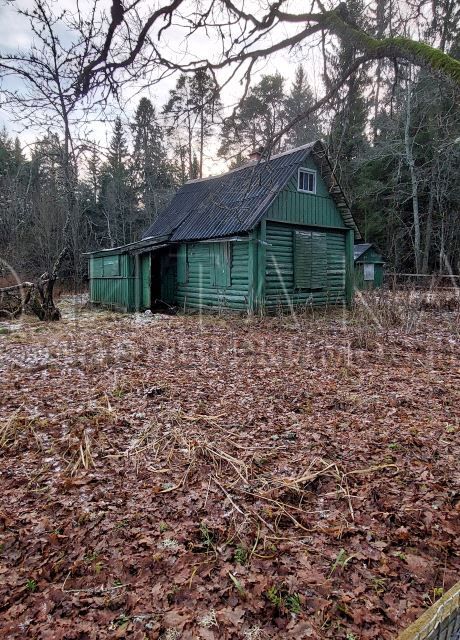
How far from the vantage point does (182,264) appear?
15.0 m

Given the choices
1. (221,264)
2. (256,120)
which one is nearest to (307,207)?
(221,264)

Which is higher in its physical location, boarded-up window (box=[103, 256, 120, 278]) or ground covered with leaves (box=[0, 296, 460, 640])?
boarded-up window (box=[103, 256, 120, 278])

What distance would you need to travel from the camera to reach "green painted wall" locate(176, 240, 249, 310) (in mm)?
12758

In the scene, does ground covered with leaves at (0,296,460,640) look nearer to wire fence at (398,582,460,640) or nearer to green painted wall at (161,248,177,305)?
wire fence at (398,582,460,640)

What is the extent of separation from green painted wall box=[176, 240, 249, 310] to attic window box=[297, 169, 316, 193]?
10.5ft

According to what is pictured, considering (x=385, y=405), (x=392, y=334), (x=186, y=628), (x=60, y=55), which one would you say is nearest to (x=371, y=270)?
(x=392, y=334)

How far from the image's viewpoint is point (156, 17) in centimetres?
414

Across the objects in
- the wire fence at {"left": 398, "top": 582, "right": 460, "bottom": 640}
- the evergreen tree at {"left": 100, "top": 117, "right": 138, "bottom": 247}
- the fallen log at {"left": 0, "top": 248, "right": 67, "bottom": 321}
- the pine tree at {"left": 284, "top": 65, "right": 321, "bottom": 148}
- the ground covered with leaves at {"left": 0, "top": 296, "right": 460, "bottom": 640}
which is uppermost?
the evergreen tree at {"left": 100, "top": 117, "right": 138, "bottom": 247}

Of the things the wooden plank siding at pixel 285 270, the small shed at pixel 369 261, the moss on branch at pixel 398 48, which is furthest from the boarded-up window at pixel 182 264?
the small shed at pixel 369 261

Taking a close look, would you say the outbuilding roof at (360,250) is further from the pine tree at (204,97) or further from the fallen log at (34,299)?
the pine tree at (204,97)

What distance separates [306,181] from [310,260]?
2.93 metres

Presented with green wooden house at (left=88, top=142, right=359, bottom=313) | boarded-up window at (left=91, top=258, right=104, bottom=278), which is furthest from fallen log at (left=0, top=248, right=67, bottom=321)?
boarded-up window at (left=91, top=258, right=104, bottom=278)

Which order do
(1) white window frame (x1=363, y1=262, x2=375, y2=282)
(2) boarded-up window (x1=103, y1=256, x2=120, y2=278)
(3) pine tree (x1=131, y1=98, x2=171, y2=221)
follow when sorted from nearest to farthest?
(2) boarded-up window (x1=103, y1=256, x2=120, y2=278)
(1) white window frame (x1=363, y1=262, x2=375, y2=282)
(3) pine tree (x1=131, y1=98, x2=171, y2=221)

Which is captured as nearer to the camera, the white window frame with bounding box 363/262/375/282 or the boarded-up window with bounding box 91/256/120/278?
the boarded-up window with bounding box 91/256/120/278
